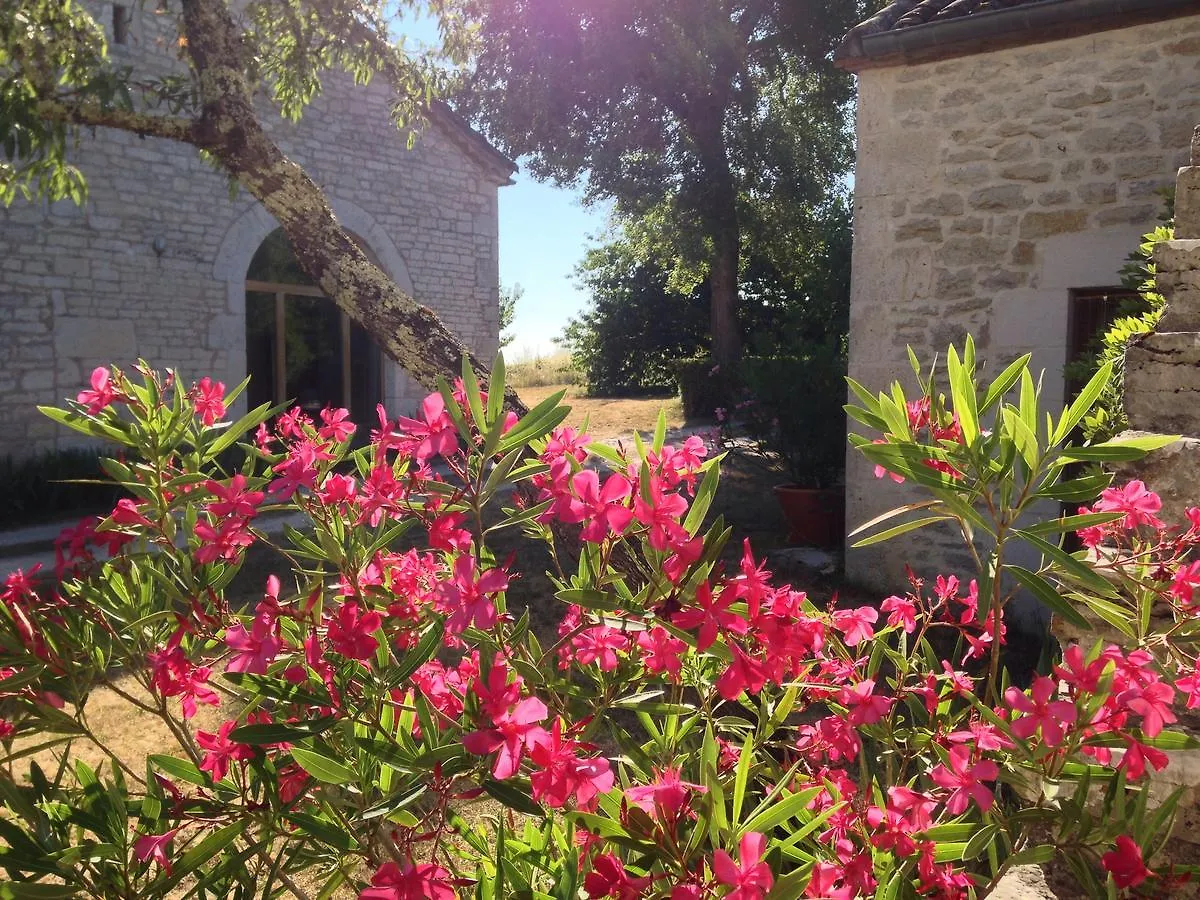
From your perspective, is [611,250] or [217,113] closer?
[217,113]

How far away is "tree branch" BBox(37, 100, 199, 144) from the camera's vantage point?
14.6 feet

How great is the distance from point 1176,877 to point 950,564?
421 centimetres

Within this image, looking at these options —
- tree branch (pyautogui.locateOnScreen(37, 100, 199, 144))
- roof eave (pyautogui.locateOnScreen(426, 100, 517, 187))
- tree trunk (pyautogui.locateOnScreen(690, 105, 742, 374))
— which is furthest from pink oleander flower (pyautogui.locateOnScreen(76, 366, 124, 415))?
tree trunk (pyautogui.locateOnScreen(690, 105, 742, 374))

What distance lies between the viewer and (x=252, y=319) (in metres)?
10.3

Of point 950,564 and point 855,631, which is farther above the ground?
point 855,631

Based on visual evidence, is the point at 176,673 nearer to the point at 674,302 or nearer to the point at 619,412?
the point at 619,412

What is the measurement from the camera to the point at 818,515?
6.84 metres

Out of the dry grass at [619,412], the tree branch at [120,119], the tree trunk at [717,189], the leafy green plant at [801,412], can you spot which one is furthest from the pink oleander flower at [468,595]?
the tree trunk at [717,189]

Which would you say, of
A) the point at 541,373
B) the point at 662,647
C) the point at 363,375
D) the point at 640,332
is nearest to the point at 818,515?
the point at 662,647

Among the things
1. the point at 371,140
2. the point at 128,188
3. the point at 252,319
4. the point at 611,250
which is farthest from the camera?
the point at 611,250

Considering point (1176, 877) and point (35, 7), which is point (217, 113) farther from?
point (1176, 877)

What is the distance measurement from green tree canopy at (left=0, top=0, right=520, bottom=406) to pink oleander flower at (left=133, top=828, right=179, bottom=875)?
2226mm

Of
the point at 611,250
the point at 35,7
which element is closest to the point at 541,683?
the point at 35,7

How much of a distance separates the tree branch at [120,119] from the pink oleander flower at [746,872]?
4.49m
